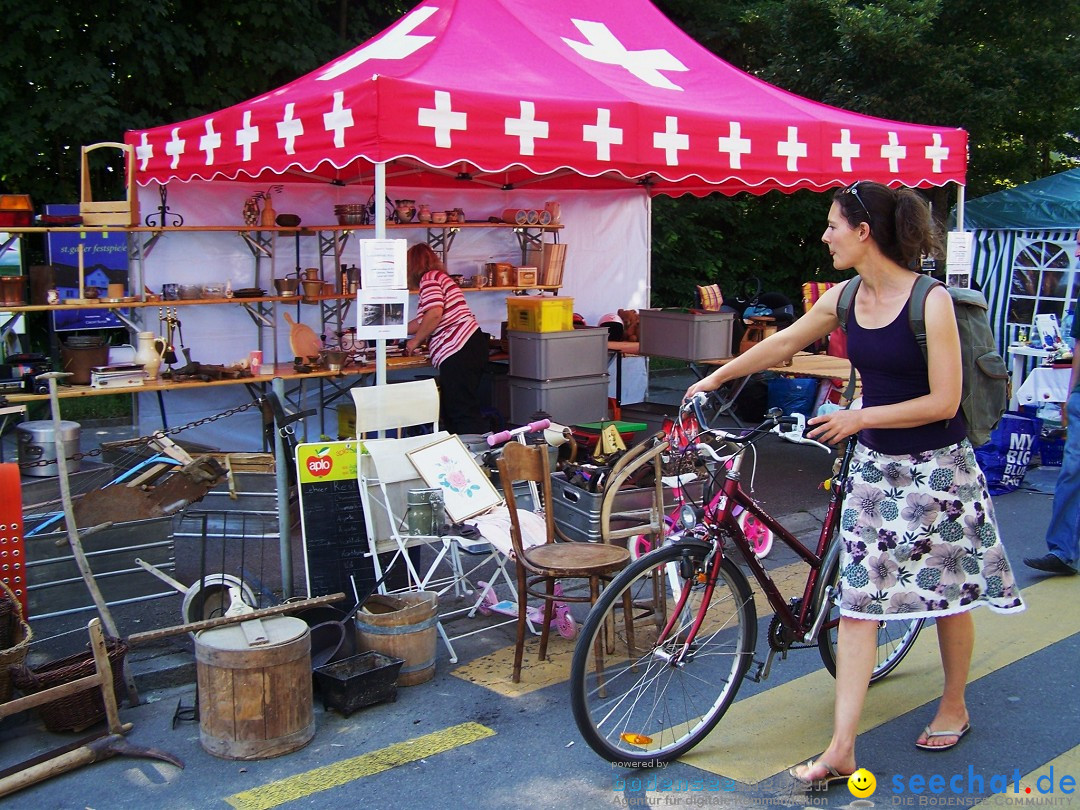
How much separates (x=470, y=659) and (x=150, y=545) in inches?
59.2

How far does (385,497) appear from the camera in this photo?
474cm

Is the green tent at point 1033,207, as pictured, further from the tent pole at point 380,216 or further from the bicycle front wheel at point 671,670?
the bicycle front wheel at point 671,670

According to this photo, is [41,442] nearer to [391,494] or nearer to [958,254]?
[391,494]

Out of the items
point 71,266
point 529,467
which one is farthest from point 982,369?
point 71,266

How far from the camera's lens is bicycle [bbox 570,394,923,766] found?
3.45 m

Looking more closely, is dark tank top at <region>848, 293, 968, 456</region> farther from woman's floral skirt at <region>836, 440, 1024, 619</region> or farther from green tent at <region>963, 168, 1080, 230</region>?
green tent at <region>963, 168, 1080, 230</region>

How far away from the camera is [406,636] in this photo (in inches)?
171

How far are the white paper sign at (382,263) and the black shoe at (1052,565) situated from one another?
3.91 meters

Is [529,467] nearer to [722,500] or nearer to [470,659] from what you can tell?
[470,659]

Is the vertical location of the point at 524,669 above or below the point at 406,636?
below

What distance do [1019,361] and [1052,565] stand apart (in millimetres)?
6027

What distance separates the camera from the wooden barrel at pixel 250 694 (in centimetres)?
368

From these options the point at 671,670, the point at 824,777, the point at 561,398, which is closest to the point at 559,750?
the point at 671,670

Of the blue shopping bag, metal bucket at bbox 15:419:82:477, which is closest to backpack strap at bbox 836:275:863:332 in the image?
the blue shopping bag
